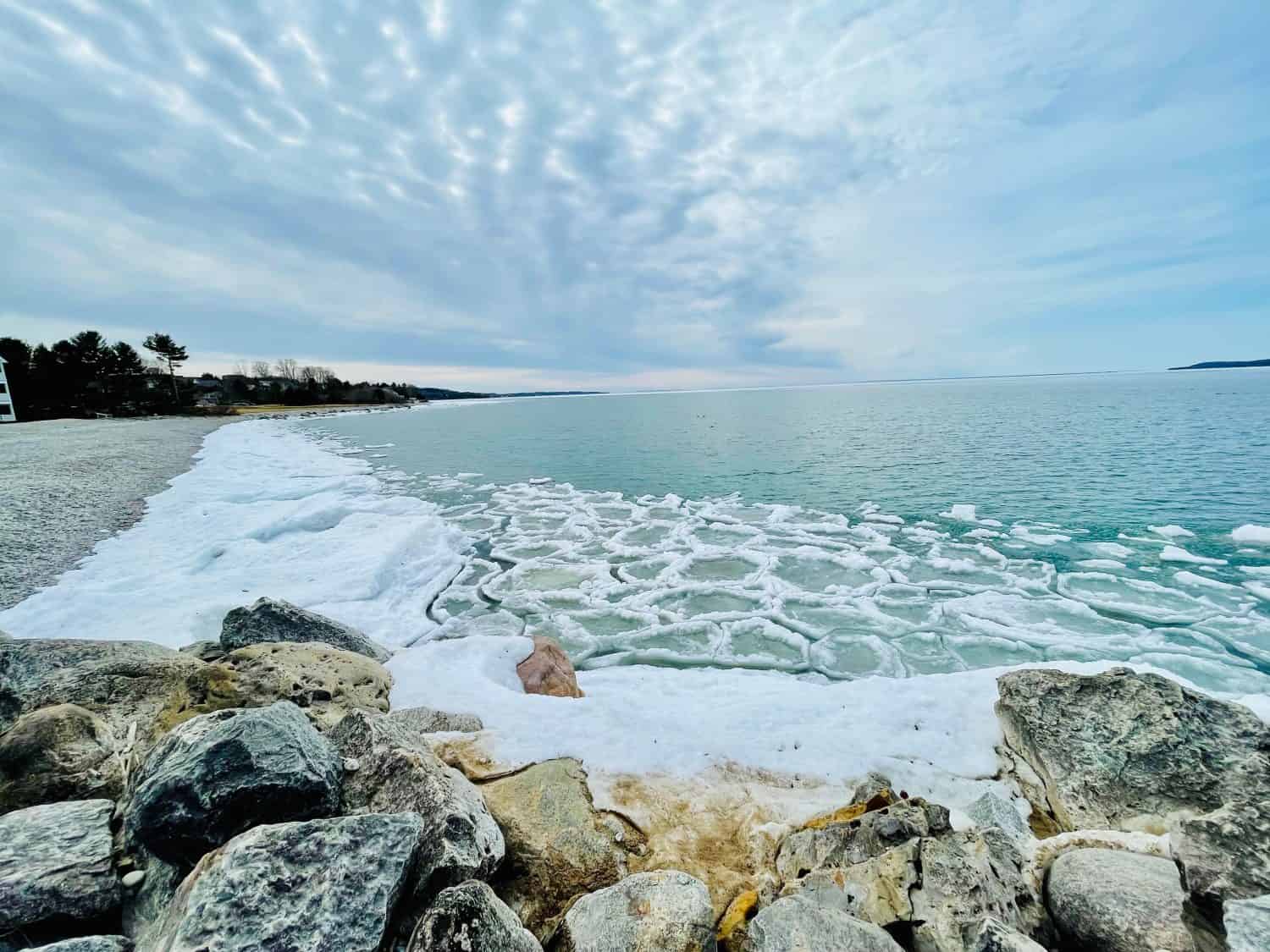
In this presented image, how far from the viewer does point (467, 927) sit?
7.09 ft

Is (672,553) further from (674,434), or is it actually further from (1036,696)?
(674,434)

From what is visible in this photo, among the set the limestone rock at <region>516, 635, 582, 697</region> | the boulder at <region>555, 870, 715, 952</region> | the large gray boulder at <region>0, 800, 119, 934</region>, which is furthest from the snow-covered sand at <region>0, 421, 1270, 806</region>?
the large gray boulder at <region>0, 800, 119, 934</region>

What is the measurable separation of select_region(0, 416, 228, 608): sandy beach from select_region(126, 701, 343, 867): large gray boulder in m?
8.96

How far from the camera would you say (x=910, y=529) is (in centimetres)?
1412

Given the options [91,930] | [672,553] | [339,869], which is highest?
[339,869]

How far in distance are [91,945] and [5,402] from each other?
82.1 meters

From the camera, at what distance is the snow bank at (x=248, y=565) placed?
796 centimetres

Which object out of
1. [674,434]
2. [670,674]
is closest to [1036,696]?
[670,674]

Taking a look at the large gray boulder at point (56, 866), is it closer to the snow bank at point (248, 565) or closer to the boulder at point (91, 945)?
the boulder at point (91, 945)

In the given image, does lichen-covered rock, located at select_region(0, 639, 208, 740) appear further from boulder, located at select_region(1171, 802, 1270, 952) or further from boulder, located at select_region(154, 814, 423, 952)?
boulder, located at select_region(1171, 802, 1270, 952)

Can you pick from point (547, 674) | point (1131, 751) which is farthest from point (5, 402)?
point (1131, 751)

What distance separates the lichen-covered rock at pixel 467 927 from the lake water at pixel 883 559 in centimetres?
557

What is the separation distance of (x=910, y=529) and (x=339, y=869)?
14657 millimetres

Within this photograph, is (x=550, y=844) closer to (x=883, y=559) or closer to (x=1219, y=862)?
(x=1219, y=862)
